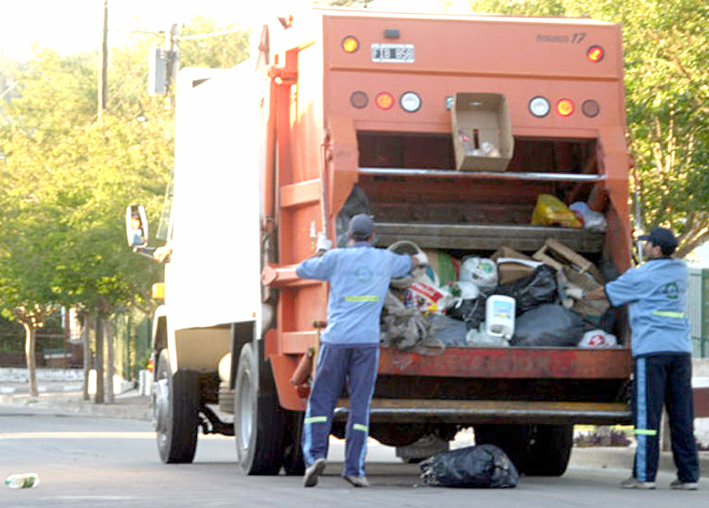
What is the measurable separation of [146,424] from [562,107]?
16.1 meters

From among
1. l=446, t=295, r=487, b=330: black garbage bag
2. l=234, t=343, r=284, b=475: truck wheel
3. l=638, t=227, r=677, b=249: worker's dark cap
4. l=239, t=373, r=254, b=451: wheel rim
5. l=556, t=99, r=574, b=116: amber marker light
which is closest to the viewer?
l=638, t=227, r=677, b=249: worker's dark cap

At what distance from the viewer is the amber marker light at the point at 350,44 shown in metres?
11.0

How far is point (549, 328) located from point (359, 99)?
1888mm

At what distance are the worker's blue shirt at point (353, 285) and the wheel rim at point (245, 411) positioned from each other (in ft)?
5.51

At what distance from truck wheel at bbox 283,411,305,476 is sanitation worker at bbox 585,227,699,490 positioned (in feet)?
7.31

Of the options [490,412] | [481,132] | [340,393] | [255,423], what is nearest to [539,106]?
[481,132]

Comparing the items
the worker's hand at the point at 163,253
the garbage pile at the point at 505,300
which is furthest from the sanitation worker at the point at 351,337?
the worker's hand at the point at 163,253

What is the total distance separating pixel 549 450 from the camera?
13172 millimetres

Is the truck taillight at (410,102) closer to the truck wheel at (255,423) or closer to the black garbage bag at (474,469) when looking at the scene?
the truck wheel at (255,423)

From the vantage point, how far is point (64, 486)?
1116 cm

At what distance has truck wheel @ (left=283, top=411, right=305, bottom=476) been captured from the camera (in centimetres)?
1186

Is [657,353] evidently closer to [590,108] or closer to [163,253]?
[590,108]

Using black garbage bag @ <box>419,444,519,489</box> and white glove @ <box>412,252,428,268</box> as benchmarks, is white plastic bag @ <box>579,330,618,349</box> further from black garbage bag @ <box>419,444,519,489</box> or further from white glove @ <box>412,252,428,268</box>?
white glove @ <box>412,252,428,268</box>

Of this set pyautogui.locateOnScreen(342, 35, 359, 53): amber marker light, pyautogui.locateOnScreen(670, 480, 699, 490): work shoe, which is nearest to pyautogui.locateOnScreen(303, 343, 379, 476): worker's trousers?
pyautogui.locateOnScreen(342, 35, 359, 53): amber marker light
